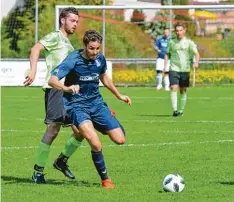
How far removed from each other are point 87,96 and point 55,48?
1.03m

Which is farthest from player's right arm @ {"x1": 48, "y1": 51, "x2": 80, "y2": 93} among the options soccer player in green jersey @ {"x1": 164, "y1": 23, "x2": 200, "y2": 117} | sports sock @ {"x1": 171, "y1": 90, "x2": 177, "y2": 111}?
soccer player in green jersey @ {"x1": 164, "y1": 23, "x2": 200, "y2": 117}

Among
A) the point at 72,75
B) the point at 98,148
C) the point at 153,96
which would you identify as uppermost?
the point at 72,75

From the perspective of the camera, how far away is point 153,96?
27.3 m

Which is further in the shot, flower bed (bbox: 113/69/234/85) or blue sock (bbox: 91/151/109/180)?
flower bed (bbox: 113/69/234/85)

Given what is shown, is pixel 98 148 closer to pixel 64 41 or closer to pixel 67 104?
pixel 67 104

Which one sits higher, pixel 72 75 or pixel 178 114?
pixel 72 75

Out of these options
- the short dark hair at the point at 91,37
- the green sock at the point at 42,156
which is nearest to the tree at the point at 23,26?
the green sock at the point at 42,156

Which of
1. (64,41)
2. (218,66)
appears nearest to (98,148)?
(64,41)

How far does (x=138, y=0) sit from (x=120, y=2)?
925mm

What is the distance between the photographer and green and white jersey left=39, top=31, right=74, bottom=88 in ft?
34.3

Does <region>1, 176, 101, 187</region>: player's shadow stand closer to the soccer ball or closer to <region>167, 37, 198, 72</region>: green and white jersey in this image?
the soccer ball

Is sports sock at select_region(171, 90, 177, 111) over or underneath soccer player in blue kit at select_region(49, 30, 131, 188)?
underneath

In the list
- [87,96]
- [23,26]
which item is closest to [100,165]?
[87,96]

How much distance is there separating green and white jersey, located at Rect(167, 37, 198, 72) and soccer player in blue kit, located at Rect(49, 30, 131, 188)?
409 inches
